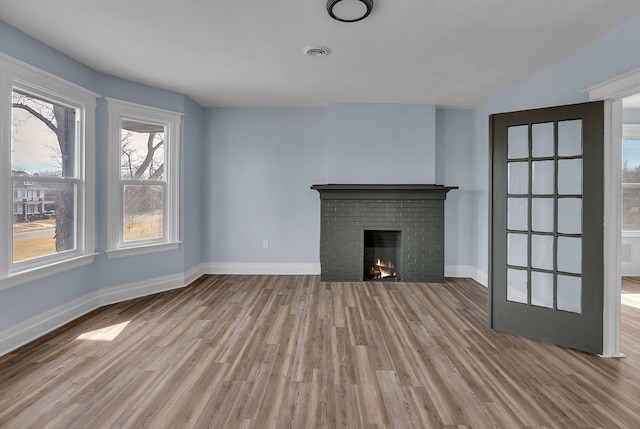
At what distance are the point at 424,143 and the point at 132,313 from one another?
4.33m

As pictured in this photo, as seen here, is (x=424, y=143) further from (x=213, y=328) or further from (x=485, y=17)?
(x=213, y=328)

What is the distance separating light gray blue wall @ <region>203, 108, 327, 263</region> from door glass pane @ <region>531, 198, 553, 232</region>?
2.95 metres

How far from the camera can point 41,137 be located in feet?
10.1

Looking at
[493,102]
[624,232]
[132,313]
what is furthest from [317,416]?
[624,232]

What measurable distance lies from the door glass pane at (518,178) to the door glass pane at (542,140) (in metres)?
0.13

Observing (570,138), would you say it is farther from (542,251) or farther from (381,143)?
(381,143)

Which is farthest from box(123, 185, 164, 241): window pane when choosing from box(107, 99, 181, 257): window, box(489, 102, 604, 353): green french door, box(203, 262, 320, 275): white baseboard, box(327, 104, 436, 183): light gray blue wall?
box(489, 102, 604, 353): green french door

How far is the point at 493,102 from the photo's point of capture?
4.52 metres

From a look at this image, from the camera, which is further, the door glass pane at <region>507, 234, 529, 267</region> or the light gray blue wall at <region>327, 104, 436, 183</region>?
the light gray blue wall at <region>327, 104, 436, 183</region>

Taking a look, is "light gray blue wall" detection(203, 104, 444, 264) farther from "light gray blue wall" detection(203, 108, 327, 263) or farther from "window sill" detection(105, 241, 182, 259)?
"window sill" detection(105, 241, 182, 259)

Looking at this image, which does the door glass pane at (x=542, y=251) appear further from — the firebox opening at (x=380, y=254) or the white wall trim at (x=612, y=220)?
the firebox opening at (x=380, y=254)

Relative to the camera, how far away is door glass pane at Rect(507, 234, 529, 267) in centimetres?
300

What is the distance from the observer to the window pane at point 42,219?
9.42 ft

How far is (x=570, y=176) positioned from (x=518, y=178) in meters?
0.38
